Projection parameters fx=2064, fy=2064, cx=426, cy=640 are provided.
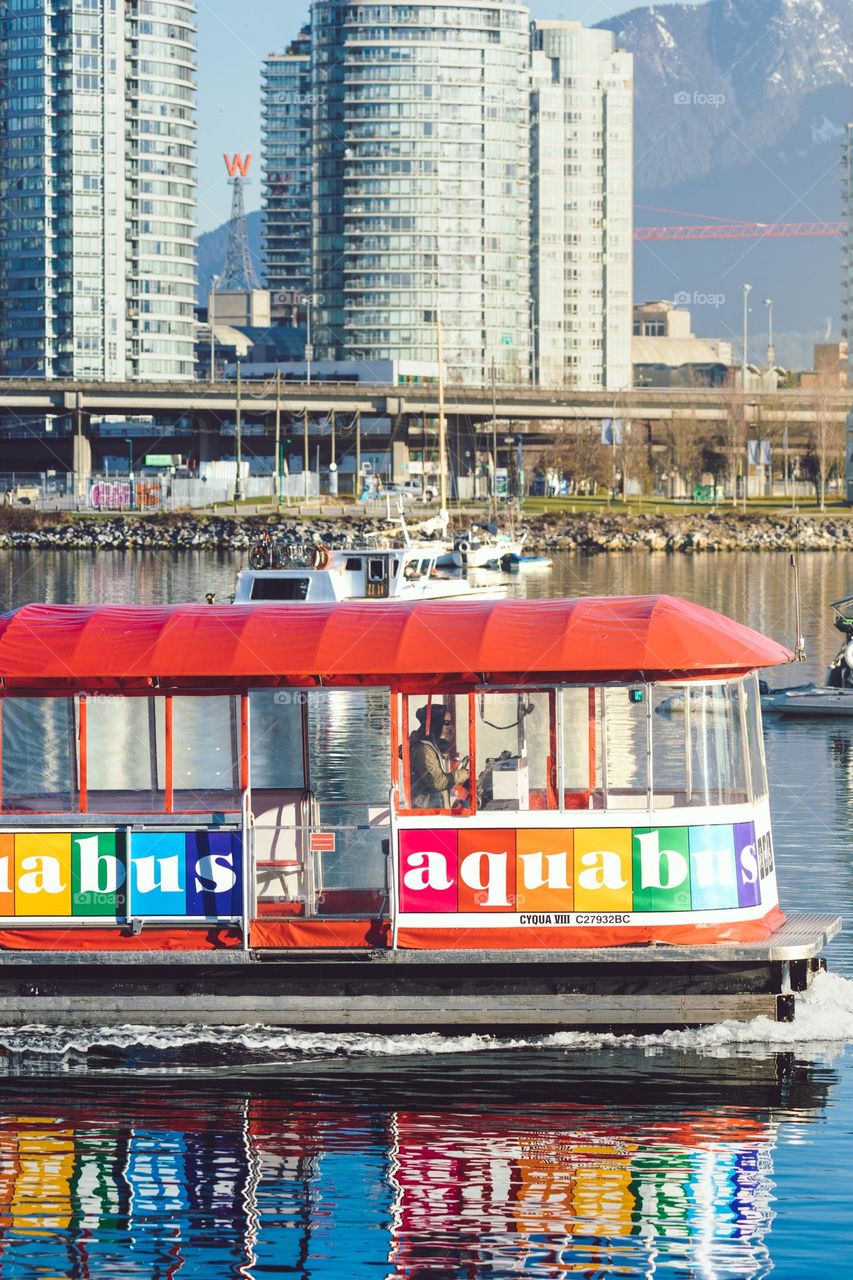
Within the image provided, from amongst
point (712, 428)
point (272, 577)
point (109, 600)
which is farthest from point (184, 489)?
point (272, 577)

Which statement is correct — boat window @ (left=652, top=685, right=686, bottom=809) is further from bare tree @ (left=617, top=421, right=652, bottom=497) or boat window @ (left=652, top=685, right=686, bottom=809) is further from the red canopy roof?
bare tree @ (left=617, top=421, right=652, bottom=497)

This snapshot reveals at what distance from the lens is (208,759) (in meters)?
22.5

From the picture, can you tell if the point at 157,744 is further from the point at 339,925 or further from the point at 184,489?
the point at 184,489

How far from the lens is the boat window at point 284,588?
70925 mm

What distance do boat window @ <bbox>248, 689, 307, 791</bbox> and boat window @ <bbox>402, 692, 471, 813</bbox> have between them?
1.30 metres

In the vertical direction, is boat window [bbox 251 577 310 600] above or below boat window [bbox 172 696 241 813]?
below

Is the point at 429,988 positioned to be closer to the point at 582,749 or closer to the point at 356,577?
the point at 582,749

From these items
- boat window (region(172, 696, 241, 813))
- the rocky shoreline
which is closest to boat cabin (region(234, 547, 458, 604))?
the rocky shoreline

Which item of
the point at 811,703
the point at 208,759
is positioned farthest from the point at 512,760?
the point at 811,703

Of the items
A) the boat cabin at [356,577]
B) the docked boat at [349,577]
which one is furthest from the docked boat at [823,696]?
the boat cabin at [356,577]

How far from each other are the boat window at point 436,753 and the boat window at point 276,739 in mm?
1300

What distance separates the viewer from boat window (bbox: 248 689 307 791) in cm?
2203

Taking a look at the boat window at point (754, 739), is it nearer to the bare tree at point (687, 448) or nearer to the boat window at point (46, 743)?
the boat window at point (46, 743)

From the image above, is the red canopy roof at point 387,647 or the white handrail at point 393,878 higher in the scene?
the red canopy roof at point 387,647
